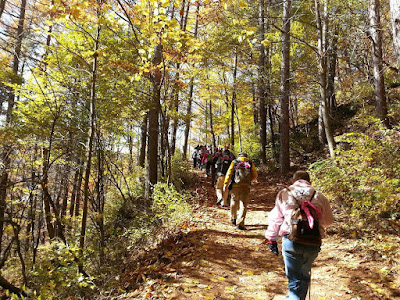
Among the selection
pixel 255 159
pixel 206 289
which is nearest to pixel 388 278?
pixel 206 289

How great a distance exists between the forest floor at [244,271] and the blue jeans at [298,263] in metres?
0.78

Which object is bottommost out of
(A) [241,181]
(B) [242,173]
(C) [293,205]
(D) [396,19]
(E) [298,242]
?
(E) [298,242]

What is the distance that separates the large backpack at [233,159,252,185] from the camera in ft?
21.4

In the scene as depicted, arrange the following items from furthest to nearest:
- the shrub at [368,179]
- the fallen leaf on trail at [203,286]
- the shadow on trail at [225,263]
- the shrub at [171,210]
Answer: the shrub at [171,210]
the shrub at [368,179]
the shadow on trail at [225,263]
the fallen leaf on trail at [203,286]

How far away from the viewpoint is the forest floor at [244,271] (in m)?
3.72

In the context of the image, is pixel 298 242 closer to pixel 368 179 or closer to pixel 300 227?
pixel 300 227

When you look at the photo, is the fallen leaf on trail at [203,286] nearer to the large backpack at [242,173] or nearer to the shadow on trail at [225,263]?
the shadow on trail at [225,263]

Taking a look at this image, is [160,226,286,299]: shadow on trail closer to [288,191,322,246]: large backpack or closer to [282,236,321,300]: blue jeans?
[282,236,321,300]: blue jeans

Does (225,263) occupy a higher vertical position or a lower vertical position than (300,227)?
lower

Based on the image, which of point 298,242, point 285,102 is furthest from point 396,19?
point 285,102

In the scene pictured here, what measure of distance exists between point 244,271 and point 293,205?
2.27 meters

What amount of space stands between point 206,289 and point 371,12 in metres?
12.0

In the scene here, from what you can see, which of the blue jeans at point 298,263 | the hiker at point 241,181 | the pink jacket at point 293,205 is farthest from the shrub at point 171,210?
the blue jeans at point 298,263

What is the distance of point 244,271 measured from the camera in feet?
14.9
